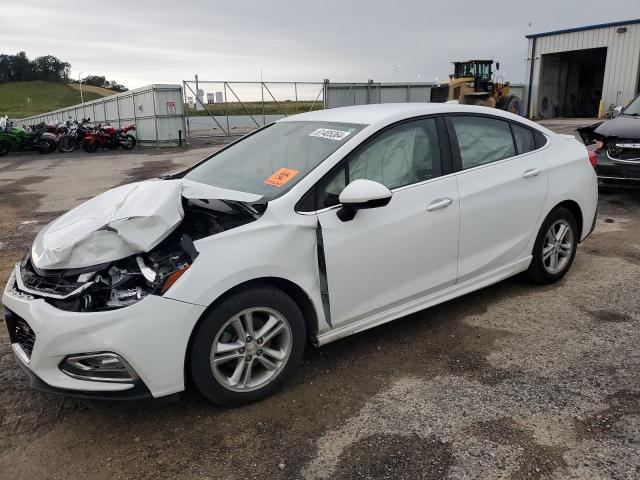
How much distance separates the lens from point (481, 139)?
388 cm

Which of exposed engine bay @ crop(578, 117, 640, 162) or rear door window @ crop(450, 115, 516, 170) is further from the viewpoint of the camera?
exposed engine bay @ crop(578, 117, 640, 162)

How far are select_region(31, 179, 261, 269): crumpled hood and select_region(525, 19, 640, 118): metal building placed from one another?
95.6ft

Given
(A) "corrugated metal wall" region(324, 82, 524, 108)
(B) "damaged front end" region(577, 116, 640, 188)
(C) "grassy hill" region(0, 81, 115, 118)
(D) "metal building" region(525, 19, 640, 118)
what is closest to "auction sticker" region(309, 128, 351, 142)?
(B) "damaged front end" region(577, 116, 640, 188)

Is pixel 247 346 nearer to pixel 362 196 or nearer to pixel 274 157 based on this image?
pixel 362 196

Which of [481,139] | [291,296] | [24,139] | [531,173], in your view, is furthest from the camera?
[24,139]

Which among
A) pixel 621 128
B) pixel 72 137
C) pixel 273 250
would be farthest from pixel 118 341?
pixel 72 137

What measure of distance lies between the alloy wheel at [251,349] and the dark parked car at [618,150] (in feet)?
20.2

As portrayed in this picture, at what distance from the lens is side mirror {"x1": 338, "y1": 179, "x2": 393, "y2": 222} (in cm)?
290

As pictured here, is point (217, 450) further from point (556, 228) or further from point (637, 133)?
point (637, 133)

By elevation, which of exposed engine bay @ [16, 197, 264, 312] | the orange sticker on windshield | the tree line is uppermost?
the tree line

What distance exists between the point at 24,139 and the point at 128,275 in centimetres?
2082

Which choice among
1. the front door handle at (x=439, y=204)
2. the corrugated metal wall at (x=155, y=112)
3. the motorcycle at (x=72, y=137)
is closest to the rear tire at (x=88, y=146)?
the motorcycle at (x=72, y=137)

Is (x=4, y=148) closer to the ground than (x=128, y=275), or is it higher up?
closer to the ground

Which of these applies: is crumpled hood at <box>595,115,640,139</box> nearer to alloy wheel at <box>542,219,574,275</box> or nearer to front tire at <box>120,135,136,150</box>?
alloy wheel at <box>542,219,574,275</box>
